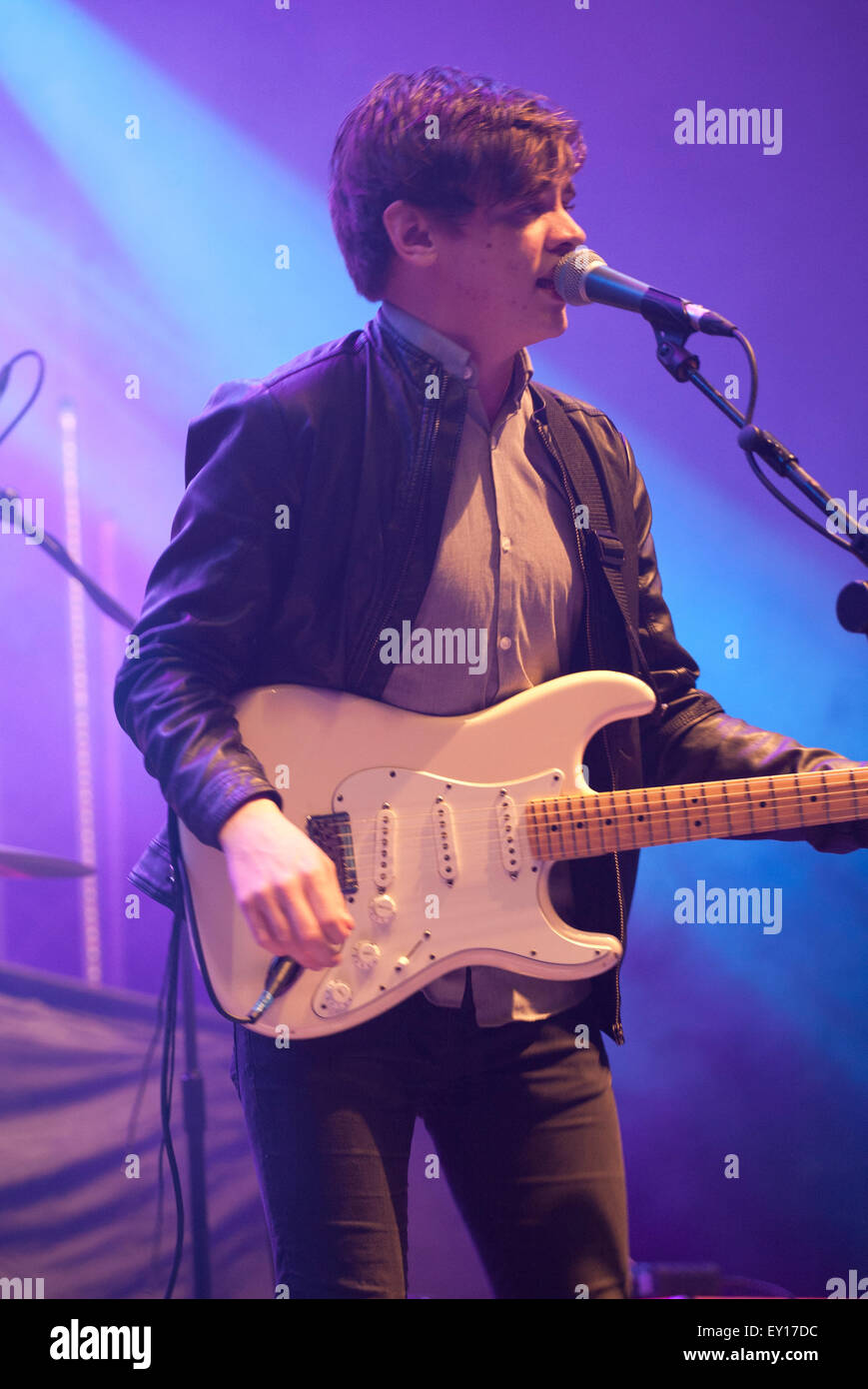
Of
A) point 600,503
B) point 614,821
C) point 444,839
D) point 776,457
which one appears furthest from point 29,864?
point 776,457

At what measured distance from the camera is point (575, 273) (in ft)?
5.13

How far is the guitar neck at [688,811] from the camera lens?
162 cm

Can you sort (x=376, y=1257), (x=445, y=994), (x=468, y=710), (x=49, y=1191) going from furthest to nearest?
(x=49, y=1191) → (x=468, y=710) → (x=445, y=994) → (x=376, y=1257)

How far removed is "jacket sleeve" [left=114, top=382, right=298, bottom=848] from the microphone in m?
0.47

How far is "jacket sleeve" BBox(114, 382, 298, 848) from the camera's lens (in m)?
1.47

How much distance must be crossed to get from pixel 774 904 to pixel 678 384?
124cm

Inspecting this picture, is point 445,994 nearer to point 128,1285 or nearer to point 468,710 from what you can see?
point 468,710

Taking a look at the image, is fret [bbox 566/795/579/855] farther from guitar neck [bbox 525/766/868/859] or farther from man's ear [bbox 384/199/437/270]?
man's ear [bbox 384/199/437/270]

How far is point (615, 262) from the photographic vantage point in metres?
2.54

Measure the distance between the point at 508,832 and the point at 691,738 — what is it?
394 millimetres

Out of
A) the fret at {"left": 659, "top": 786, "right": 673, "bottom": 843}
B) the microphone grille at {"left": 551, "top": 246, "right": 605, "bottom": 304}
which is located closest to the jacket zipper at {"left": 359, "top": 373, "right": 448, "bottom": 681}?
the microphone grille at {"left": 551, "top": 246, "right": 605, "bottom": 304}

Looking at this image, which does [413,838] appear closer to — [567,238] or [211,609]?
[211,609]

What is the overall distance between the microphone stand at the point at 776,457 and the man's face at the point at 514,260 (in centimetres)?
26
